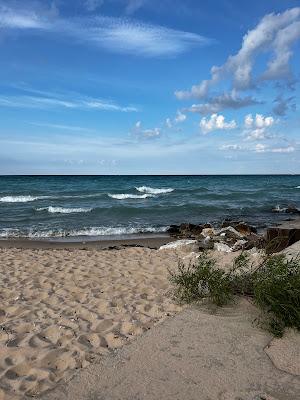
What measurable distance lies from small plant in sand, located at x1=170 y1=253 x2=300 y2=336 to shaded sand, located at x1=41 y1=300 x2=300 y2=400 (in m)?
0.23

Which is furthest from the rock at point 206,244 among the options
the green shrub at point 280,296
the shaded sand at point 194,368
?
the shaded sand at point 194,368

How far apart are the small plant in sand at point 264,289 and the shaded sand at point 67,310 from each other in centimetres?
39

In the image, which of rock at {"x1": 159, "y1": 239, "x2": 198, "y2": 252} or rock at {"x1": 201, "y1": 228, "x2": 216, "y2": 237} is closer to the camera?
rock at {"x1": 159, "y1": 239, "x2": 198, "y2": 252}

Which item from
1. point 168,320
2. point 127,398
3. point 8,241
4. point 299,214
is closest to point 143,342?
point 168,320

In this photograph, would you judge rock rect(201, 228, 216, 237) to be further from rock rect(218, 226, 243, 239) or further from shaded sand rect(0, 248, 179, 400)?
shaded sand rect(0, 248, 179, 400)

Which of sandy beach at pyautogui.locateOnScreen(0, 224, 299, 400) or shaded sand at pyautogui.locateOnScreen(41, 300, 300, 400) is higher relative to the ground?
shaded sand at pyautogui.locateOnScreen(41, 300, 300, 400)

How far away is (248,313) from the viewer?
448cm

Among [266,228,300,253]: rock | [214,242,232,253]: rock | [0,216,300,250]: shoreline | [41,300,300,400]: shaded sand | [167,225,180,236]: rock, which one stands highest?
[266,228,300,253]: rock

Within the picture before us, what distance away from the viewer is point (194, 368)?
132 inches

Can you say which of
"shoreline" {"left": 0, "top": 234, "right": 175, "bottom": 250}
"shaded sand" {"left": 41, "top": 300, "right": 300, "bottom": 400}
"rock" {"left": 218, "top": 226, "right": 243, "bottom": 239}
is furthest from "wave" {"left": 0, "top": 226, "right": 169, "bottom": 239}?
"shaded sand" {"left": 41, "top": 300, "right": 300, "bottom": 400}

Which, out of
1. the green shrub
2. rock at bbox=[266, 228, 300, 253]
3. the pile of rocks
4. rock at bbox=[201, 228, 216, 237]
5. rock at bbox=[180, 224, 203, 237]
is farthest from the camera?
rock at bbox=[180, 224, 203, 237]

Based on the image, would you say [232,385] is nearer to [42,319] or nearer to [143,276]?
[42,319]

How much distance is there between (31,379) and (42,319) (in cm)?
147

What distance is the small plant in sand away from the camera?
3982mm
